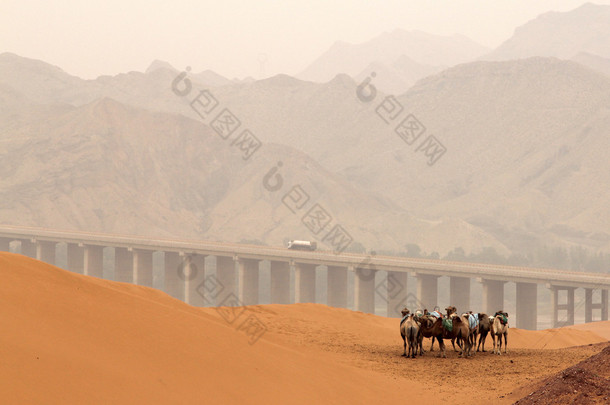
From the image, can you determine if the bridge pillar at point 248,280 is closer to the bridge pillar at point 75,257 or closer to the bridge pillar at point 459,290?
the bridge pillar at point 459,290

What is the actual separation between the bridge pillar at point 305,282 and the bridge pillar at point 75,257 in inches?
1979

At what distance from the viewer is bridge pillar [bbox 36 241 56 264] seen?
6053 inches

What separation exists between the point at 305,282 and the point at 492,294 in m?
33.6

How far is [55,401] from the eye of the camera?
541 inches

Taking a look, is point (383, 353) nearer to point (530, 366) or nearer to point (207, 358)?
point (530, 366)

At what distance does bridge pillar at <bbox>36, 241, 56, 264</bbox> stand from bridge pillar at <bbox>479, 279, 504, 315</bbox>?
91.8 metres

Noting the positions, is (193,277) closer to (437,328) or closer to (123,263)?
(123,263)

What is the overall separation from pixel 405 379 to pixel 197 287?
118 meters

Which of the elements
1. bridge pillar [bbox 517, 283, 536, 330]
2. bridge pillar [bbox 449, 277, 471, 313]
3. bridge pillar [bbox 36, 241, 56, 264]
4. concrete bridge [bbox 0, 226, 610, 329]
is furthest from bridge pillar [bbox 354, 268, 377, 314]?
bridge pillar [bbox 36, 241, 56, 264]

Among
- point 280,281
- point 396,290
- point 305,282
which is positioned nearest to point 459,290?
point 396,290

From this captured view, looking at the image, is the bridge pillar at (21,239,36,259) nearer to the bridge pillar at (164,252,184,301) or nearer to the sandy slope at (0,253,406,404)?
the bridge pillar at (164,252,184,301)

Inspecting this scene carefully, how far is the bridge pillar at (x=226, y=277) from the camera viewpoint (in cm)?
13488

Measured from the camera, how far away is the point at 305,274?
12288 centimetres

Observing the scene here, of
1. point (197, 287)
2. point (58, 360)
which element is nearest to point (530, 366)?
point (58, 360)
